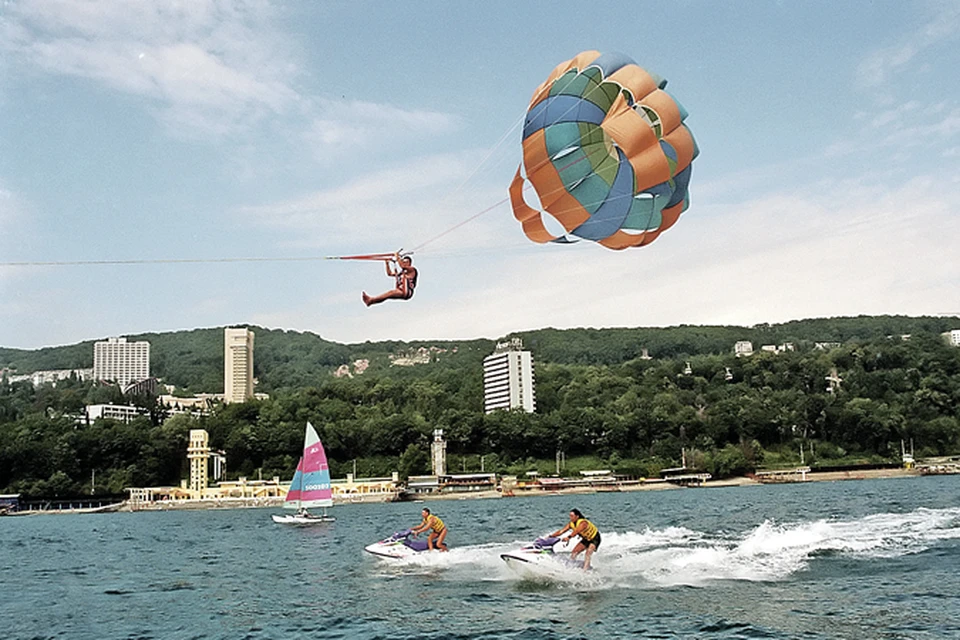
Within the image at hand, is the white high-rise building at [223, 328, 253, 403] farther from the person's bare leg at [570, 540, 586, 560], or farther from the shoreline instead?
the person's bare leg at [570, 540, 586, 560]

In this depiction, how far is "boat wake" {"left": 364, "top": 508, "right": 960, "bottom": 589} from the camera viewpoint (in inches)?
899

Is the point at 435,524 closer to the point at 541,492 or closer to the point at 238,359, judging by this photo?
the point at 541,492

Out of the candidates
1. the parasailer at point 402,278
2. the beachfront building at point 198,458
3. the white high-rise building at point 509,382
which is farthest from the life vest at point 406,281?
the white high-rise building at point 509,382

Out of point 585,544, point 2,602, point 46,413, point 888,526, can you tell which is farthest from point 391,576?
point 46,413

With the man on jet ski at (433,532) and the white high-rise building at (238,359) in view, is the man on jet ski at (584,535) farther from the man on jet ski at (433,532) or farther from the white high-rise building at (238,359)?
the white high-rise building at (238,359)

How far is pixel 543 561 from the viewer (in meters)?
22.4

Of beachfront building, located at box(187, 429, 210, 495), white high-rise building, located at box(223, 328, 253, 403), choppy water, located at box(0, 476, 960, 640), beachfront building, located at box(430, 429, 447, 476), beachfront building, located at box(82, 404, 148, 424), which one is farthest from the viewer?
white high-rise building, located at box(223, 328, 253, 403)

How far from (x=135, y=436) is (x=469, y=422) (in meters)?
37.1

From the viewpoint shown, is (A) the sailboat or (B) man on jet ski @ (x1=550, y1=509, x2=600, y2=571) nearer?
(B) man on jet ski @ (x1=550, y1=509, x2=600, y2=571)

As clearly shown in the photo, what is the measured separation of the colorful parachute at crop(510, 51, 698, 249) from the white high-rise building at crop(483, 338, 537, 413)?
13751 centimetres

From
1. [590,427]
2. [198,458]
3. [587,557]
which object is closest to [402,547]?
[587,557]

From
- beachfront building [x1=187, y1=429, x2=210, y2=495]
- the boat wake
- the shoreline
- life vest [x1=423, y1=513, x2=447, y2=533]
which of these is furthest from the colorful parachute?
beachfront building [x1=187, y1=429, x2=210, y2=495]

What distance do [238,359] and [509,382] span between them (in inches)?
2339

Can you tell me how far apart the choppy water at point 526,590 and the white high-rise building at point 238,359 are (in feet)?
507
